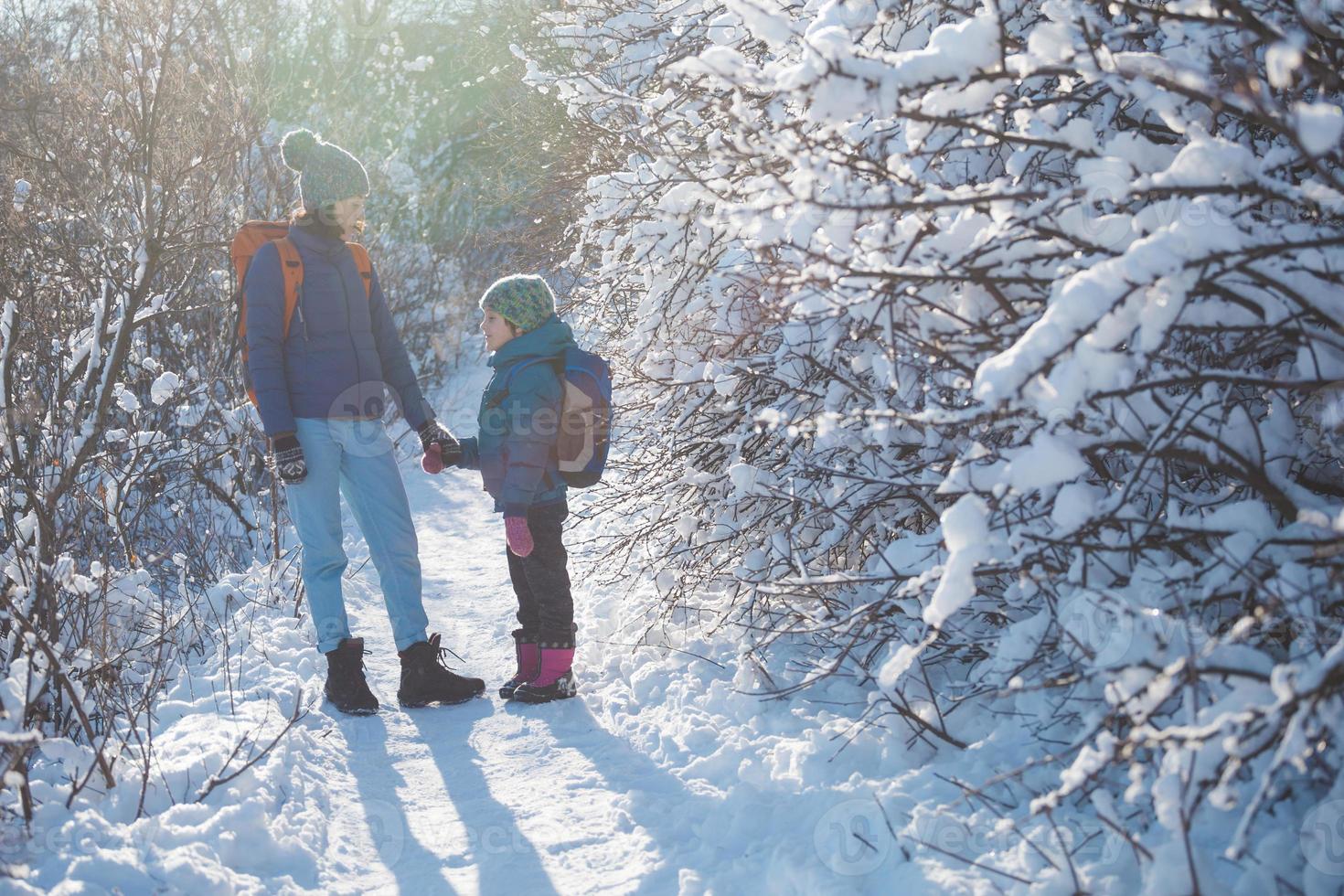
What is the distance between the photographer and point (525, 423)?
3.94 metres

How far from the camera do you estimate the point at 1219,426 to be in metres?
2.30

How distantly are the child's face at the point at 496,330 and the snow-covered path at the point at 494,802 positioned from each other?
149 centimetres

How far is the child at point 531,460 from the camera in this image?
3.91 meters

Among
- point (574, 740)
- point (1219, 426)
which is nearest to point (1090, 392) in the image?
point (1219, 426)

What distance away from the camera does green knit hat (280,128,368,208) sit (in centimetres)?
390

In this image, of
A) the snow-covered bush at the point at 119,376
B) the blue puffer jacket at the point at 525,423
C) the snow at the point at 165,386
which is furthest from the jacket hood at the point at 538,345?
the snow at the point at 165,386

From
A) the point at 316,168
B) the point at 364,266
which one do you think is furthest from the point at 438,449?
the point at 316,168

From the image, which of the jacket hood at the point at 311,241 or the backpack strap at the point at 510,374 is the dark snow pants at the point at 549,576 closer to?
the backpack strap at the point at 510,374

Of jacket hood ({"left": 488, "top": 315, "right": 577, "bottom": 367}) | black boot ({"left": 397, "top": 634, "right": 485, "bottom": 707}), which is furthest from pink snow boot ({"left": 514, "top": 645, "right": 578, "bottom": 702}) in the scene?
jacket hood ({"left": 488, "top": 315, "right": 577, "bottom": 367})

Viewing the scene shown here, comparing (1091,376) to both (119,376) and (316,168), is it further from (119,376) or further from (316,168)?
(119,376)

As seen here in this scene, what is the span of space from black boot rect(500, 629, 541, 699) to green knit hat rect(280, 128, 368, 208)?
1934mm

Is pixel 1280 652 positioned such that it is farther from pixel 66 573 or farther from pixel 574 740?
pixel 66 573

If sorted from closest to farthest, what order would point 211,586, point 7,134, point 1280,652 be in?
1. point 1280,652
2. point 211,586
3. point 7,134

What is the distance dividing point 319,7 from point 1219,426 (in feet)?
57.3
